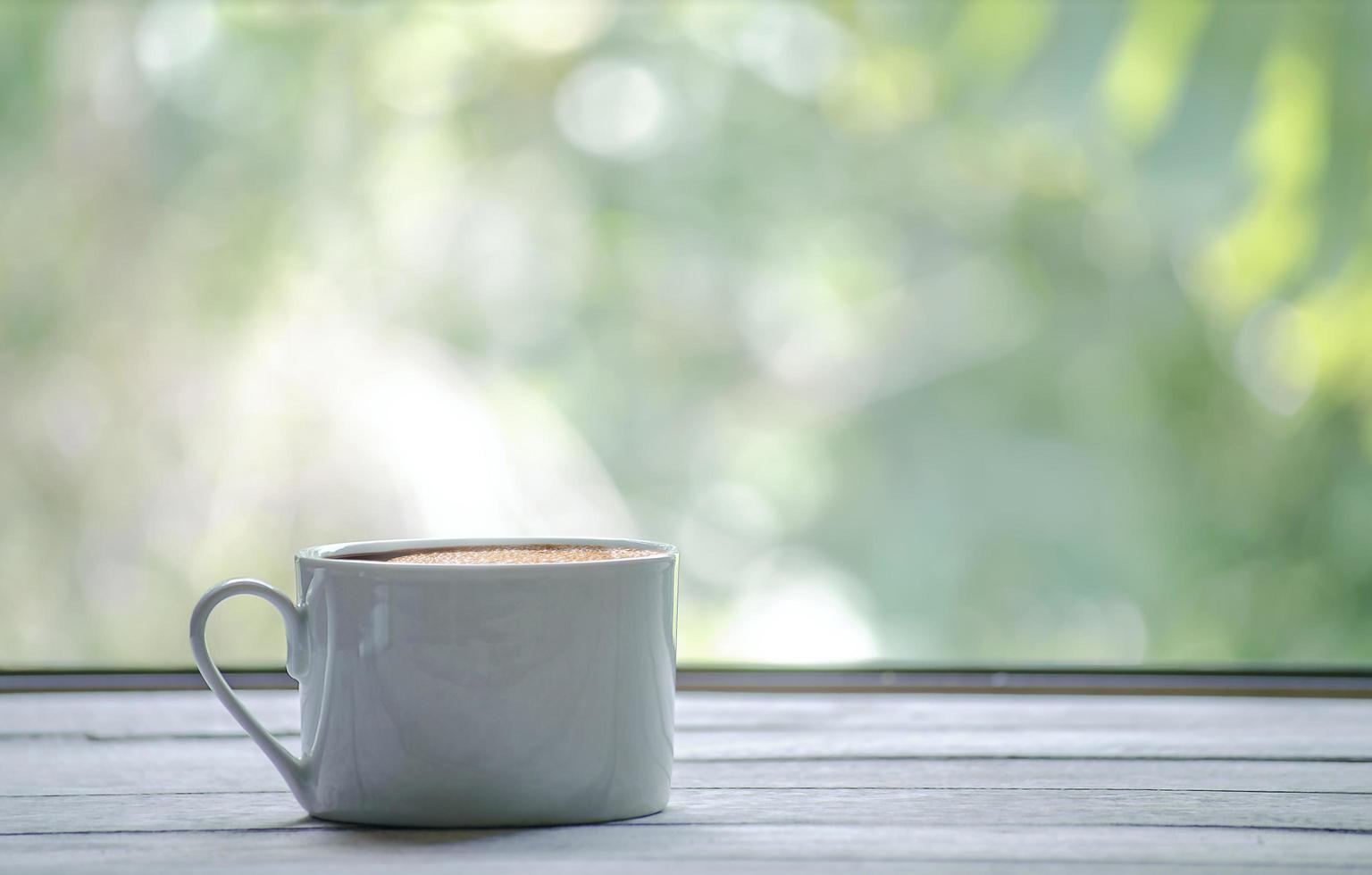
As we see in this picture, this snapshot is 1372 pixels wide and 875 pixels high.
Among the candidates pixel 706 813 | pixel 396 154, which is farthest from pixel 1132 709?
pixel 396 154

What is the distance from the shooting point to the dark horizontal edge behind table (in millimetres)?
621

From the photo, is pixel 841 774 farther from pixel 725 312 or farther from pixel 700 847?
pixel 725 312

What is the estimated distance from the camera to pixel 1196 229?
261 centimetres

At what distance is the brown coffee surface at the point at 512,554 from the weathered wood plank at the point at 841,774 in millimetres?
85

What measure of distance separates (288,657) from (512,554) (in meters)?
0.08

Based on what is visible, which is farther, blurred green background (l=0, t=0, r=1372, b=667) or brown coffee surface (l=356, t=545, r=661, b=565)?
blurred green background (l=0, t=0, r=1372, b=667)

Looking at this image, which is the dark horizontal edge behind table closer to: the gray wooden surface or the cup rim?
the gray wooden surface

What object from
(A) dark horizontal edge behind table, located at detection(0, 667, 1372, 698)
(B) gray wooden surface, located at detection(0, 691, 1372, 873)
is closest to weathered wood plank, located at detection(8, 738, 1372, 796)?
(B) gray wooden surface, located at detection(0, 691, 1372, 873)

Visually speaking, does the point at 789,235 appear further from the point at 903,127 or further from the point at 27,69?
the point at 27,69

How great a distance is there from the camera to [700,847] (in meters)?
0.36

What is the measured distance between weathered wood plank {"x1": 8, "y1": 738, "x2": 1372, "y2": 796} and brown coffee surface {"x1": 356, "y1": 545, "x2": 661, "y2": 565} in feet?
0.28

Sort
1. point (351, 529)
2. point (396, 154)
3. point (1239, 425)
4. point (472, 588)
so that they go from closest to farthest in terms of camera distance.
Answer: point (472, 588) → point (351, 529) → point (396, 154) → point (1239, 425)

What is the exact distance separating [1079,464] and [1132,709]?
2.40 meters

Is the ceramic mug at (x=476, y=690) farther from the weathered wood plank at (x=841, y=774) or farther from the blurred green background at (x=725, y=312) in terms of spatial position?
the blurred green background at (x=725, y=312)
